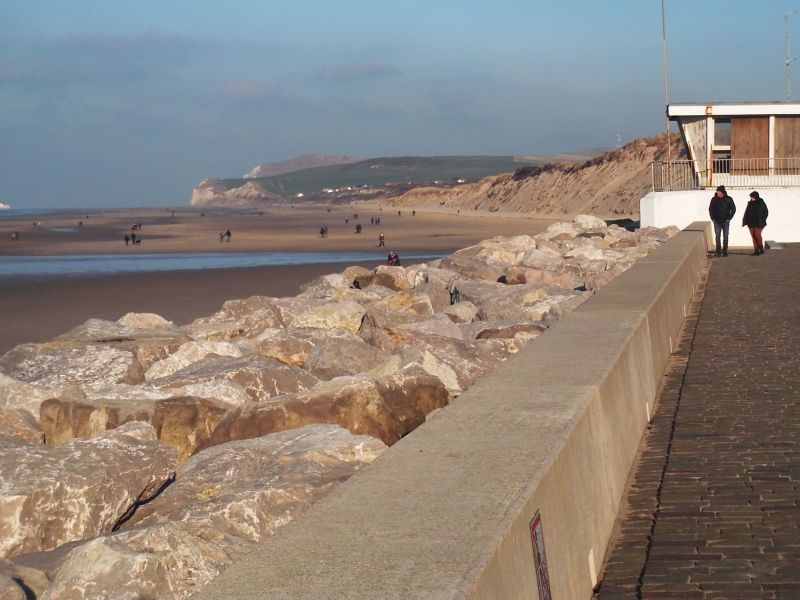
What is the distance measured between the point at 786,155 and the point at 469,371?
24074mm

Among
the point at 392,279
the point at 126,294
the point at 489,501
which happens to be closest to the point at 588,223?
the point at 126,294

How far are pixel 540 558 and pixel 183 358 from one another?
803 centimetres

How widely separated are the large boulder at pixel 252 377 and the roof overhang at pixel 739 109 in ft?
79.7

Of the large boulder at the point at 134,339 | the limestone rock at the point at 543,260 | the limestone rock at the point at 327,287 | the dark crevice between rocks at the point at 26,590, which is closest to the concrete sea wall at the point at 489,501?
the dark crevice between rocks at the point at 26,590

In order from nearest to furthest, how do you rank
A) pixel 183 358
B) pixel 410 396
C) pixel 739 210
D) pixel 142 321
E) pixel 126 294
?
pixel 410 396
pixel 183 358
pixel 142 321
pixel 126 294
pixel 739 210

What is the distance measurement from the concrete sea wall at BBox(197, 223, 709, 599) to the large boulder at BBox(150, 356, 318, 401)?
293 centimetres

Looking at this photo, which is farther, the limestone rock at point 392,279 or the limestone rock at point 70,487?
the limestone rock at point 392,279

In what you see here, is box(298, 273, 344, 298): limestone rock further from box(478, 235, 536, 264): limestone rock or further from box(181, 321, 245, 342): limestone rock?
box(478, 235, 536, 264): limestone rock

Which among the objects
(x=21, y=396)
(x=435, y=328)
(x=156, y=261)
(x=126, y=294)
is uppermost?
(x=21, y=396)

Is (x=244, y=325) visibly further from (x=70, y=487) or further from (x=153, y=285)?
(x=153, y=285)

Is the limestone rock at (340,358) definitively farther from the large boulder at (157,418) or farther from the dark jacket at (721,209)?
the dark jacket at (721,209)

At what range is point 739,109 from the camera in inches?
1256

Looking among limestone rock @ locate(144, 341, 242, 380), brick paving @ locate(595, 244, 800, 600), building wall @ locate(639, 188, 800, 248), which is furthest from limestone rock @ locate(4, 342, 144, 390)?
building wall @ locate(639, 188, 800, 248)

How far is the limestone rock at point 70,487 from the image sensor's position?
20.5 feet
